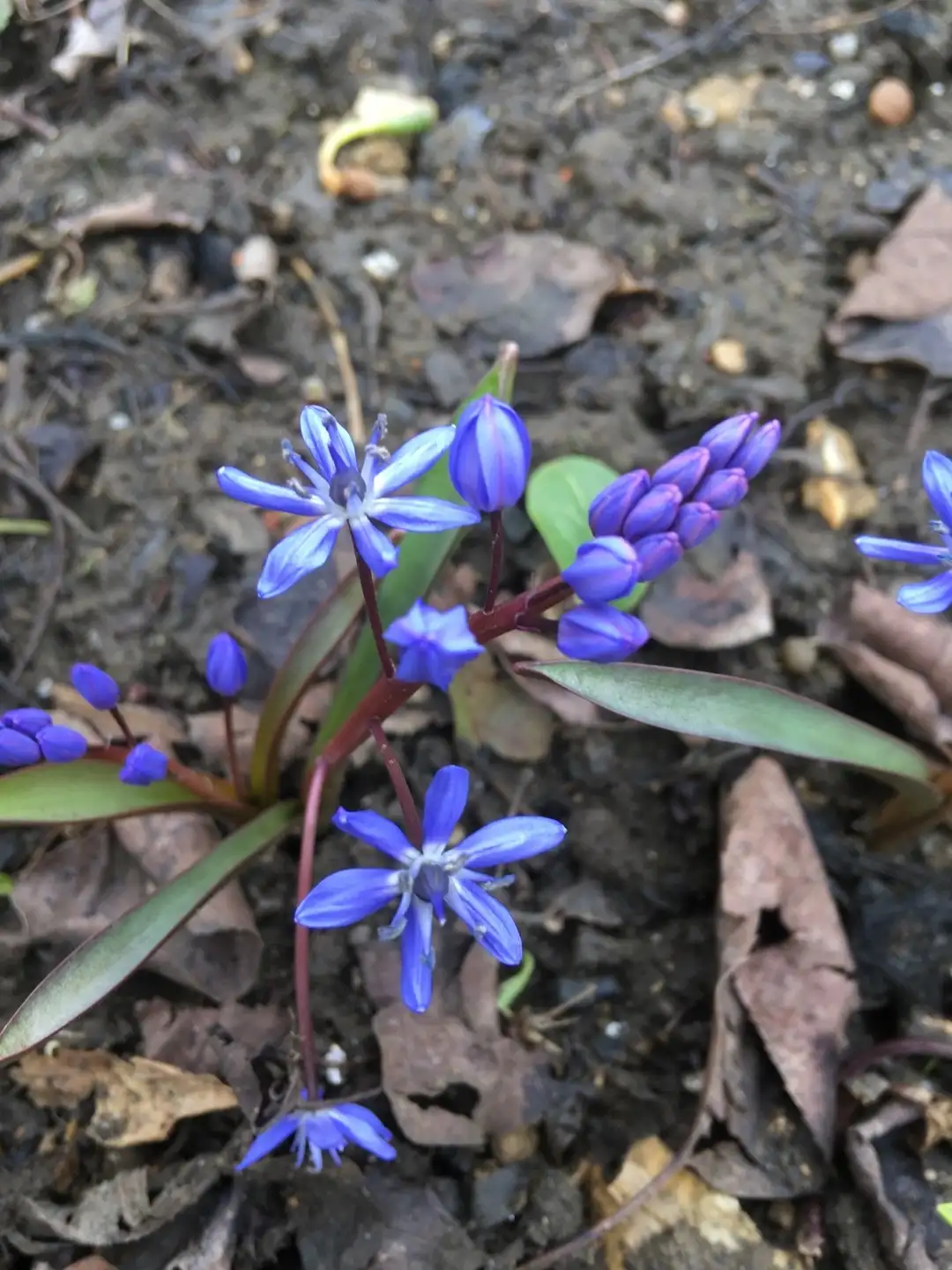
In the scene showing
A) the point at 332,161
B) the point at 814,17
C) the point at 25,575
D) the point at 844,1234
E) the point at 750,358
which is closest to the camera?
the point at 844,1234

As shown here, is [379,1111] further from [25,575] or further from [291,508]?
[25,575]

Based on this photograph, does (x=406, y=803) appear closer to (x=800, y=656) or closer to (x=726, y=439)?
(x=726, y=439)

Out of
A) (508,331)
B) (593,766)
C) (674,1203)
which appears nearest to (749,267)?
(508,331)

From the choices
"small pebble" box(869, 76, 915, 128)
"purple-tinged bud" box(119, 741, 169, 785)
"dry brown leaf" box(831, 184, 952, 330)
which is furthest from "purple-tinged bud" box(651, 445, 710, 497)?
"small pebble" box(869, 76, 915, 128)

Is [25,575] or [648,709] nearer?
[648,709]

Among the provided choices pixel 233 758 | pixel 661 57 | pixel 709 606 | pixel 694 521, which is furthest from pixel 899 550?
pixel 661 57

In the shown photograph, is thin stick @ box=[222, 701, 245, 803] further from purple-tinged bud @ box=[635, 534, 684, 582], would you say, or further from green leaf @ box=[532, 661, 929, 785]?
purple-tinged bud @ box=[635, 534, 684, 582]
